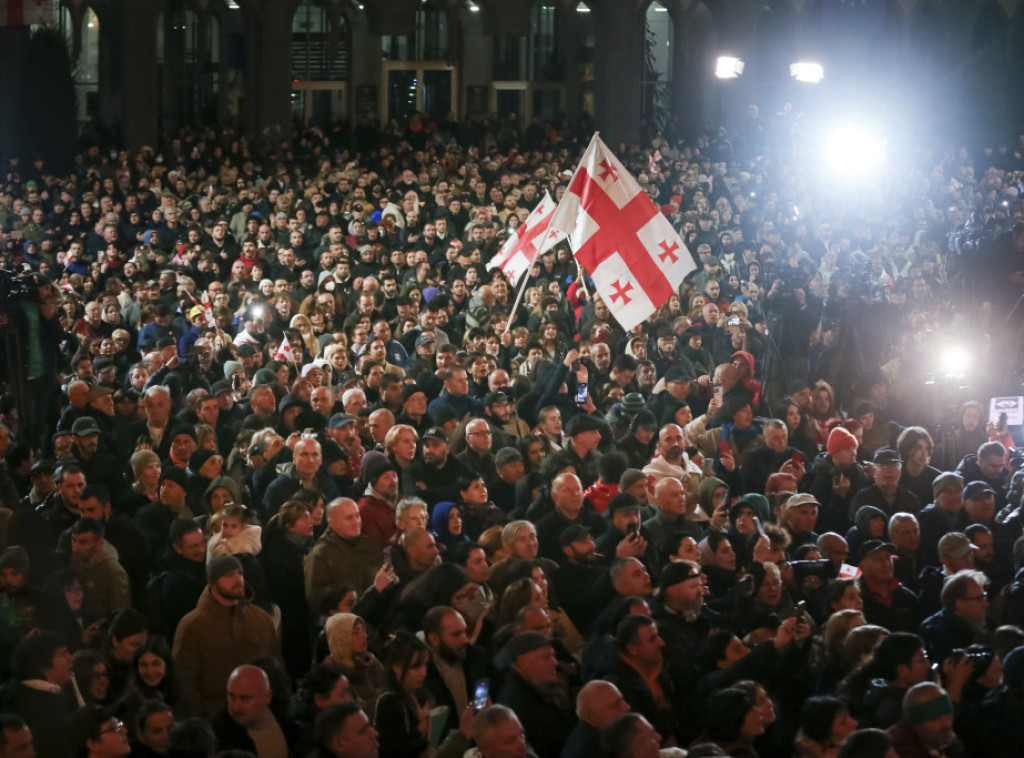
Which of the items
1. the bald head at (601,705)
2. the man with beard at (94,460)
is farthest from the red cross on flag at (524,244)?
the bald head at (601,705)

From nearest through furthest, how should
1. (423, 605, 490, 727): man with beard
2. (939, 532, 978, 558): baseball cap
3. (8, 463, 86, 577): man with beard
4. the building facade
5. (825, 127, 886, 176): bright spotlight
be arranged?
(423, 605, 490, 727): man with beard, (8, 463, 86, 577): man with beard, (939, 532, 978, 558): baseball cap, (825, 127, 886, 176): bright spotlight, the building facade

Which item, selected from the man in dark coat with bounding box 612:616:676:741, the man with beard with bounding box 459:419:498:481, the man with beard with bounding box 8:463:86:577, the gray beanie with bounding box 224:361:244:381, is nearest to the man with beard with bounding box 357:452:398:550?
the man with beard with bounding box 459:419:498:481

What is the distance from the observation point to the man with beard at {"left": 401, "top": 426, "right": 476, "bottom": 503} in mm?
9750

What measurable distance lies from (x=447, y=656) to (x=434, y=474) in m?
2.88

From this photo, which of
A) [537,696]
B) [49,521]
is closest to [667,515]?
[537,696]

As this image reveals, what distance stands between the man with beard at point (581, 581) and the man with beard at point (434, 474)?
4.68 feet

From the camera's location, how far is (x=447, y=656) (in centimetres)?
702

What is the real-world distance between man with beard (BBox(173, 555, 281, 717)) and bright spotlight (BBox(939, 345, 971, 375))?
7625 millimetres

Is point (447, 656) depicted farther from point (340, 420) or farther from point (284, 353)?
point (284, 353)

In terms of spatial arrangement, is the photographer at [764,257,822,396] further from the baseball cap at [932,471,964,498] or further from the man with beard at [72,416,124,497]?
the man with beard at [72,416,124,497]

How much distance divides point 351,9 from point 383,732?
30653mm

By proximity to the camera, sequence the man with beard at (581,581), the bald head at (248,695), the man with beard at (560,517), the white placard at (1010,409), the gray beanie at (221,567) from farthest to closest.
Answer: the white placard at (1010,409) < the man with beard at (560,517) < the man with beard at (581,581) < the gray beanie at (221,567) < the bald head at (248,695)

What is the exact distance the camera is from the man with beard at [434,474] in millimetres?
9750

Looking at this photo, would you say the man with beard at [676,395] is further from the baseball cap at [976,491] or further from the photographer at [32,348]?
the photographer at [32,348]
